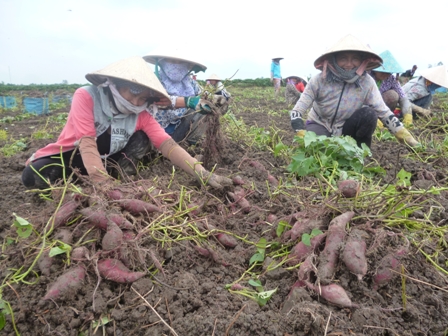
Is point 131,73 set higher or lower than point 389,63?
higher

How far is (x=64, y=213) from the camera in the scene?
1550mm

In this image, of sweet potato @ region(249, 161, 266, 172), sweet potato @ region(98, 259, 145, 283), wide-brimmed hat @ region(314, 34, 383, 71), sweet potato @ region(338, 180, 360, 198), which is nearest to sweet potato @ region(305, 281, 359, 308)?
sweet potato @ region(338, 180, 360, 198)

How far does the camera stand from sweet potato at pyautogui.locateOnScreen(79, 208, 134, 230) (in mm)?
1528

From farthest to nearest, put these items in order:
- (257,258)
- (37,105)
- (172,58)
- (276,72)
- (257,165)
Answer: (276,72) → (37,105) → (172,58) → (257,165) → (257,258)

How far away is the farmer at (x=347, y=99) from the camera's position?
313 centimetres

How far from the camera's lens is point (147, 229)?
5.28 ft

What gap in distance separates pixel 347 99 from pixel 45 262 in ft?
9.47

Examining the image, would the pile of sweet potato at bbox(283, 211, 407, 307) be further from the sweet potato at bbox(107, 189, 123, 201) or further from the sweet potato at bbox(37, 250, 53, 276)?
the sweet potato at bbox(37, 250, 53, 276)

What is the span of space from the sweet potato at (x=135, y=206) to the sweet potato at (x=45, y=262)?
0.38 meters

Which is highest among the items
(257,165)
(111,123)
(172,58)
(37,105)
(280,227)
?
(172,58)

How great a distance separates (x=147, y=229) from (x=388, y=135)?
135 inches

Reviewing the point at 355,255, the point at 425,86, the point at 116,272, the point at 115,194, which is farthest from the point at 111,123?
the point at 425,86

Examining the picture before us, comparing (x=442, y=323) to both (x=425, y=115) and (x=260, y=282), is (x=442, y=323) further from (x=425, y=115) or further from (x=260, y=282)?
(x=425, y=115)

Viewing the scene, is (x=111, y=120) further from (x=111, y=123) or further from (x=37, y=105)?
(x=37, y=105)
